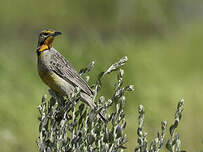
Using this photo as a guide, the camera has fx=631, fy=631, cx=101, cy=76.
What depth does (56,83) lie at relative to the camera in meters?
4.04

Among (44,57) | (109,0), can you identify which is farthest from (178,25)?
(44,57)

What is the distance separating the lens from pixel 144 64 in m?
7.16

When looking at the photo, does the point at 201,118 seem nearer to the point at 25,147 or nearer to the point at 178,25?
the point at 25,147

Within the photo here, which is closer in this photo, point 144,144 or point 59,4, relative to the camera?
point 144,144

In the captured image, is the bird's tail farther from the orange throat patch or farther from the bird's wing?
the orange throat patch

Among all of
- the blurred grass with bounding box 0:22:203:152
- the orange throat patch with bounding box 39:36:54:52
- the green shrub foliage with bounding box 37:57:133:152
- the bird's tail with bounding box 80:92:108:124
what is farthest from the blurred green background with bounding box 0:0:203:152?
the green shrub foliage with bounding box 37:57:133:152

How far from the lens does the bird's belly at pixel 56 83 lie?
389 centimetres

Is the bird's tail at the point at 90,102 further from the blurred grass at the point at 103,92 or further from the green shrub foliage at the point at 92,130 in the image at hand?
the blurred grass at the point at 103,92

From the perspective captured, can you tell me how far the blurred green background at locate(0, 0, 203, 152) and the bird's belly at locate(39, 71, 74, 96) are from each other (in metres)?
0.75

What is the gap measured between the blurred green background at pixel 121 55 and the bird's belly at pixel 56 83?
0.75 metres

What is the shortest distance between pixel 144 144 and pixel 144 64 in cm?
431

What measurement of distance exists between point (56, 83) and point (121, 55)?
153 centimetres

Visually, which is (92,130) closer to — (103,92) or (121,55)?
(103,92)

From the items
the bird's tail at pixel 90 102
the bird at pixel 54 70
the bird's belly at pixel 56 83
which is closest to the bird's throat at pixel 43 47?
the bird at pixel 54 70
